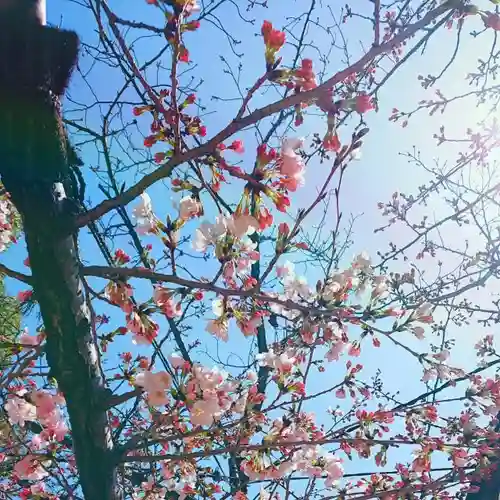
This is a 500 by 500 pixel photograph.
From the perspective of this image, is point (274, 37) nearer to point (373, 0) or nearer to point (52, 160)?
point (373, 0)

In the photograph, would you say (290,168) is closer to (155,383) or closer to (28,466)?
(155,383)

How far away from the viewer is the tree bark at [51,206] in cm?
146

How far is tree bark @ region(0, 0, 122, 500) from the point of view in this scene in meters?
1.46

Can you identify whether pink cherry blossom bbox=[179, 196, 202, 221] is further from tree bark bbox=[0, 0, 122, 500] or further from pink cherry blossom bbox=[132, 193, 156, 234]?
tree bark bbox=[0, 0, 122, 500]

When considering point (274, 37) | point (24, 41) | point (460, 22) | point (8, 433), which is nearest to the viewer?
point (274, 37)

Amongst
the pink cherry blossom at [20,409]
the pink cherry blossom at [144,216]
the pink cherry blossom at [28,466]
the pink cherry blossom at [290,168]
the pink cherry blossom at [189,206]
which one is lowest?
the pink cherry blossom at [28,466]

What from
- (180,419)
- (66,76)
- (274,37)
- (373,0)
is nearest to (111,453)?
(180,419)

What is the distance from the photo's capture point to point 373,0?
1539mm

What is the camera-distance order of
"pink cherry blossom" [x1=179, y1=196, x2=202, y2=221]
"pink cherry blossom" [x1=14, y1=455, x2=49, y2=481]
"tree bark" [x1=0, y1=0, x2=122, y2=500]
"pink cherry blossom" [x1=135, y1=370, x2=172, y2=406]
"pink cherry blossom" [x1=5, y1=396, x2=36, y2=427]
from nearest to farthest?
"tree bark" [x1=0, y1=0, x2=122, y2=500], "pink cherry blossom" [x1=179, y1=196, x2=202, y2=221], "pink cherry blossom" [x1=135, y1=370, x2=172, y2=406], "pink cherry blossom" [x1=14, y1=455, x2=49, y2=481], "pink cherry blossom" [x1=5, y1=396, x2=36, y2=427]

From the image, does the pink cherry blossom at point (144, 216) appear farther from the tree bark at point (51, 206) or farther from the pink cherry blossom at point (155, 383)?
the pink cherry blossom at point (155, 383)

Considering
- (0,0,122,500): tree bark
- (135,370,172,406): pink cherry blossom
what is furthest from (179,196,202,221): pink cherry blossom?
(135,370,172,406): pink cherry blossom

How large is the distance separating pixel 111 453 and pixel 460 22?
1.94 m

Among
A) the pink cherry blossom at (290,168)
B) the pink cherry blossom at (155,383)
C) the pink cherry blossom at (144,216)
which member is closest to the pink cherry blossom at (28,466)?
the pink cherry blossom at (155,383)

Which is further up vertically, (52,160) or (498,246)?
(498,246)
